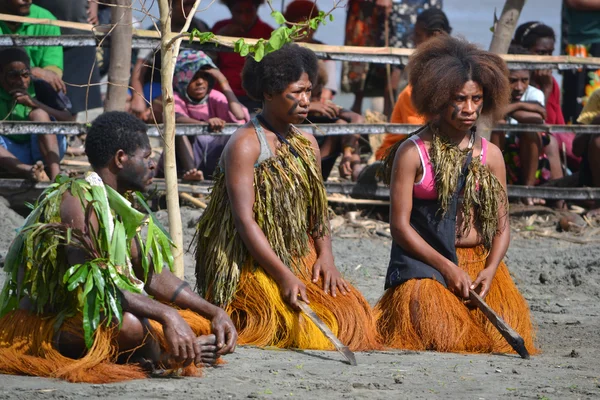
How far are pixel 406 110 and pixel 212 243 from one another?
3.60 m

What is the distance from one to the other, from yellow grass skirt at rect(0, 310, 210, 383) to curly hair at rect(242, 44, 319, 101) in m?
1.41

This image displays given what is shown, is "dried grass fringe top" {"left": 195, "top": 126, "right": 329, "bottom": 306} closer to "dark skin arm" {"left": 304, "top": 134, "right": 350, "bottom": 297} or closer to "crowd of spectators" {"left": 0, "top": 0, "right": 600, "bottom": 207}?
"dark skin arm" {"left": 304, "top": 134, "right": 350, "bottom": 297}

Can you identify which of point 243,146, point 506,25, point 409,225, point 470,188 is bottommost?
point 409,225

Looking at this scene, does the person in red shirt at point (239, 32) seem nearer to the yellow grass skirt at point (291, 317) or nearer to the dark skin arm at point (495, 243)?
the dark skin arm at point (495, 243)

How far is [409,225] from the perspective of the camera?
5070 millimetres

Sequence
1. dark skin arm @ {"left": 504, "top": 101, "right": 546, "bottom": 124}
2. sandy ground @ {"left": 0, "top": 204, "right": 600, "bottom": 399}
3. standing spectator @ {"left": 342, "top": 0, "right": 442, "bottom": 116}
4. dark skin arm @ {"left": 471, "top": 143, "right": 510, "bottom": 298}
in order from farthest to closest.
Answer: standing spectator @ {"left": 342, "top": 0, "right": 442, "bottom": 116}
dark skin arm @ {"left": 504, "top": 101, "right": 546, "bottom": 124}
dark skin arm @ {"left": 471, "top": 143, "right": 510, "bottom": 298}
sandy ground @ {"left": 0, "top": 204, "right": 600, "bottom": 399}

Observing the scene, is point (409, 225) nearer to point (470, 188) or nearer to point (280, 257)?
point (470, 188)

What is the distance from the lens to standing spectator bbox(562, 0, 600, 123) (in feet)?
29.5

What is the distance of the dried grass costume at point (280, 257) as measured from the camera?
4660 millimetres

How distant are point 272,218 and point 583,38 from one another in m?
5.38

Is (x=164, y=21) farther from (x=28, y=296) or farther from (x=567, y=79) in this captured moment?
(x=567, y=79)

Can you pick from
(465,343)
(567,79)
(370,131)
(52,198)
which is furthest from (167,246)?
(567,79)

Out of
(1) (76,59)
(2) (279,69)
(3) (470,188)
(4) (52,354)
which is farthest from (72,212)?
(1) (76,59)

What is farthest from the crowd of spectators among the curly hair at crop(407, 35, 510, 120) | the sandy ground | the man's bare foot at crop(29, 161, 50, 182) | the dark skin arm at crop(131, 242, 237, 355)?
the dark skin arm at crop(131, 242, 237, 355)
